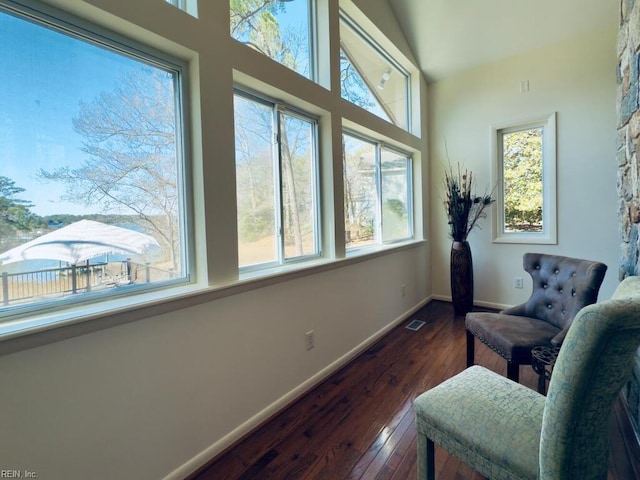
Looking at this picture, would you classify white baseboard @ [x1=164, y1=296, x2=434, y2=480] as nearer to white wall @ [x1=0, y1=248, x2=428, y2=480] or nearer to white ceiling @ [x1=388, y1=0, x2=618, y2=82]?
white wall @ [x1=0, y1=248, x2=428, y2=480]

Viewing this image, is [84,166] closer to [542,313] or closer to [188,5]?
[188,5]

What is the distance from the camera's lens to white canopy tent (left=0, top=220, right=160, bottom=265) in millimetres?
1098

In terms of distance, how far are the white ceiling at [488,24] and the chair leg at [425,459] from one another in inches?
150

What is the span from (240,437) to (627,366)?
169 cm

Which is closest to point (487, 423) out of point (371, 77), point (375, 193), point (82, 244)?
point (82, 244)

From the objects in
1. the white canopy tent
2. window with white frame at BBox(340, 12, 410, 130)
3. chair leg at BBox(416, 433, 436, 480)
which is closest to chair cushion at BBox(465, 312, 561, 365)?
chair leg at BBox(416, 433, 436, 480)

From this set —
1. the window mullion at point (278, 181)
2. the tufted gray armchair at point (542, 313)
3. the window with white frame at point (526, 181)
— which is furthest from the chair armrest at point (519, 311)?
the window mullion at point (278, 181)

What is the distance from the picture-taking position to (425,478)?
46.1 inches

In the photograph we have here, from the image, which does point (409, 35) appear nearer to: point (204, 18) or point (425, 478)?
point (204, 18)

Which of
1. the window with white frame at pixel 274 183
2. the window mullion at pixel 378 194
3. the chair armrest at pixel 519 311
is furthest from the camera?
the window mullion at pixel 378 194

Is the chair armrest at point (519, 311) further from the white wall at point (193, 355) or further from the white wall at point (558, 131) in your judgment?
the white wall at point (558, 131)

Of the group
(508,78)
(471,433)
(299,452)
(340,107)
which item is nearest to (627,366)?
(471,433)

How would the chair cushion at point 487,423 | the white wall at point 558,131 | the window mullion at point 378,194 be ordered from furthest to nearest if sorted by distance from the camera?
the window mullion at point 378,194 < the white wall at point 558,131 < the chair cushion at point 487,423

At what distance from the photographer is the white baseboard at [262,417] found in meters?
1.42
